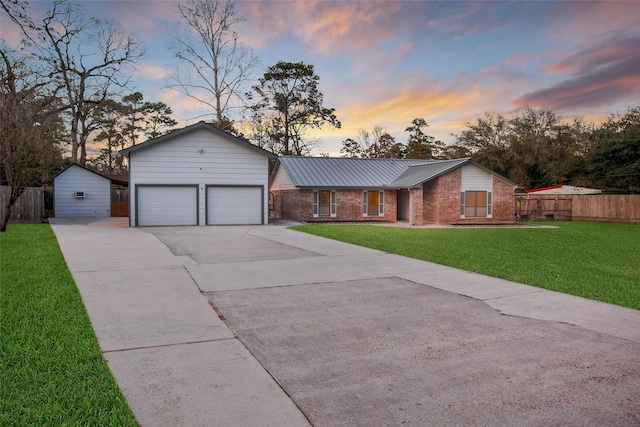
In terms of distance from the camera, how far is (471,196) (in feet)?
84.0

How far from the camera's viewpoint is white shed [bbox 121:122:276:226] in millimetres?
20047

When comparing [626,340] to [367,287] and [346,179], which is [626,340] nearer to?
[367,287]

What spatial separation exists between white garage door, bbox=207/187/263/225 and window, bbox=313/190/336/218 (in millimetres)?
4500

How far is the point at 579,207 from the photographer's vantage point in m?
28.8

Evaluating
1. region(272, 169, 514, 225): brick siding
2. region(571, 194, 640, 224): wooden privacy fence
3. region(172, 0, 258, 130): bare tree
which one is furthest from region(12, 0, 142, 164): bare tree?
region(571, 194, 640, 224): wooden privacy fence

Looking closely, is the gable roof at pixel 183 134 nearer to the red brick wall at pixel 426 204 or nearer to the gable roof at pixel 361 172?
the gable roof at pixel 361 172

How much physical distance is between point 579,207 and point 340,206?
16.7 m

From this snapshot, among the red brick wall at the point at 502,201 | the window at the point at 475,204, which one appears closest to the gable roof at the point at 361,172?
the red brick wall at the point at 502,201

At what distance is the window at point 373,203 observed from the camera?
2659cm

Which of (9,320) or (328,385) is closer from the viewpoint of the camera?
(328,385)

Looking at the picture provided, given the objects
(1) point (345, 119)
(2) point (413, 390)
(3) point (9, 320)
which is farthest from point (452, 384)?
(1) point (345, 119)

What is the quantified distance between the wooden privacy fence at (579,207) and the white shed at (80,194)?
2773cm


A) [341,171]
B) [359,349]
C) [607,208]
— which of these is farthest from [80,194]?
[607,208]

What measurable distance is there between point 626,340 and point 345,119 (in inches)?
1674
